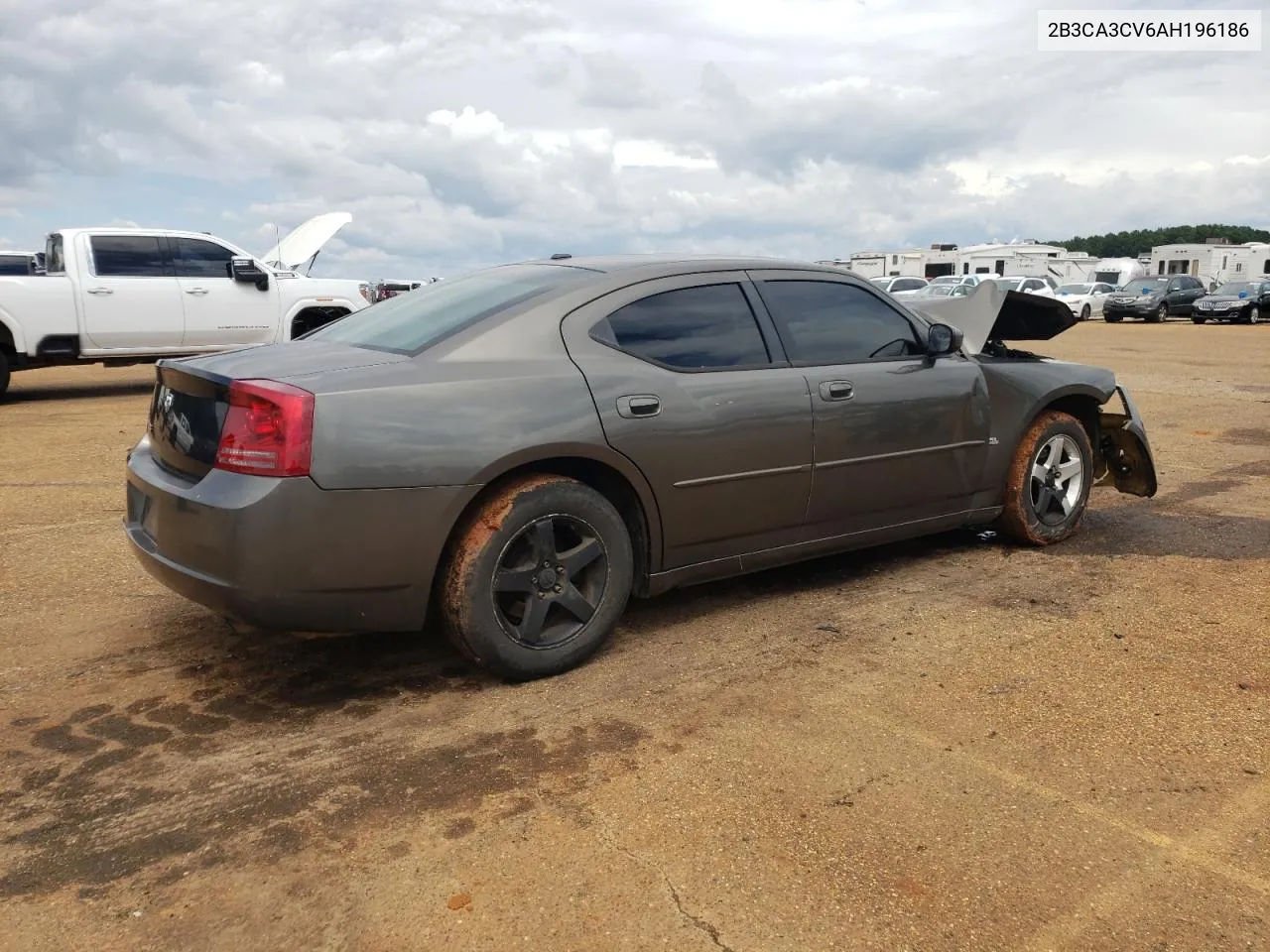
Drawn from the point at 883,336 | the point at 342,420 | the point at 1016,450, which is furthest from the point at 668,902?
the point at 1016,450

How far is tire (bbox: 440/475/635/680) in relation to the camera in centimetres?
337

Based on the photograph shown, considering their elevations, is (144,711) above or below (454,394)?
below

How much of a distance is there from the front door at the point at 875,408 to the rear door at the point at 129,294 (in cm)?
945

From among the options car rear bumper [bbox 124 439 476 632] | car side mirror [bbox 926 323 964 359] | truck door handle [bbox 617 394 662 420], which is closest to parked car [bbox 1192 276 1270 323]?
car side mirror [bbox 926 323 964 359]

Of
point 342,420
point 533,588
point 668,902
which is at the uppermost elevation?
point 342,420

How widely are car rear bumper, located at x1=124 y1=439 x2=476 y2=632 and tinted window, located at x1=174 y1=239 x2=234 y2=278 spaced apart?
9523 millimetres

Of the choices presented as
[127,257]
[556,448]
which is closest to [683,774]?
[556,448]

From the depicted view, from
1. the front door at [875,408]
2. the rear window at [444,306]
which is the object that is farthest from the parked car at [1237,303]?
the rear window at [444,306]

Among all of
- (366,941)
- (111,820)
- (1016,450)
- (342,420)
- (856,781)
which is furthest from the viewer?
(1016,450)

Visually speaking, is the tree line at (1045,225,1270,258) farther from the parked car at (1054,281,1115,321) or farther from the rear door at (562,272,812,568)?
the rear door at (562,272,812,568)

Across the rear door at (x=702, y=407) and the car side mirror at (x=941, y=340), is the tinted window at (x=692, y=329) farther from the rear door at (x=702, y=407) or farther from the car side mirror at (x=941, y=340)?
the car side mirror at (x=941, y=340)

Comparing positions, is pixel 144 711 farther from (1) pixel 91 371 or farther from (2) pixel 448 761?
(1) pixel 91 371

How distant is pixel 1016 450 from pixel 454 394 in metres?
3.02

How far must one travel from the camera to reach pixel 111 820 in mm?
2672
